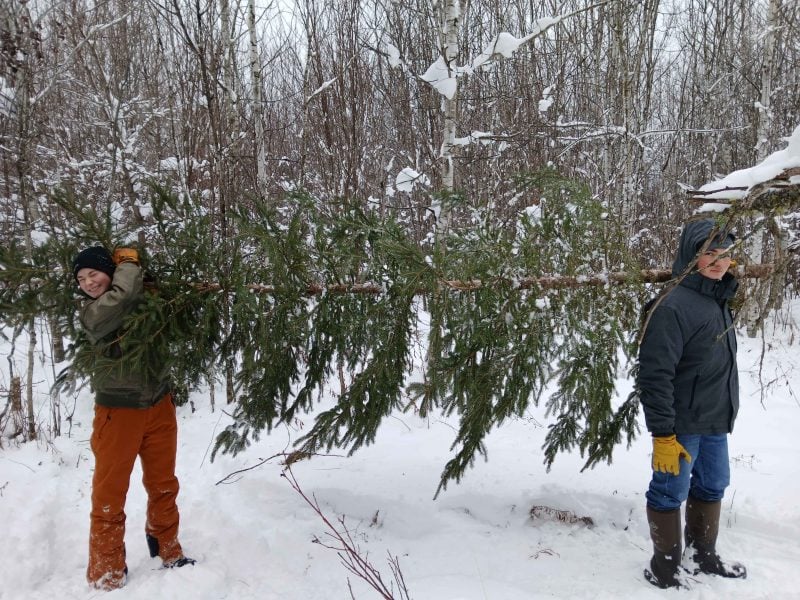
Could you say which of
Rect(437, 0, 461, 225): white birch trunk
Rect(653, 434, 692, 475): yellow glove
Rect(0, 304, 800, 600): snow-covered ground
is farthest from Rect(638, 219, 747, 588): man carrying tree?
Rect(437, 0, 461, 225): white birch trunk

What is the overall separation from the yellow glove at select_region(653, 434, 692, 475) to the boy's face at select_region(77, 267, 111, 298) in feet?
10.5

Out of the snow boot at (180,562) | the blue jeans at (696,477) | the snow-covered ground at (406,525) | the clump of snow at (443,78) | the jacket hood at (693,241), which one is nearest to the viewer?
the jacket hood at (693,241)

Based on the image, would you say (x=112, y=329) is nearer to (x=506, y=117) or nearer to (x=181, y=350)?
(x=181, y=350)

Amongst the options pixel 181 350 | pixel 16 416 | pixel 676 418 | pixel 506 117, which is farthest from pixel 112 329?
pixel 506 117

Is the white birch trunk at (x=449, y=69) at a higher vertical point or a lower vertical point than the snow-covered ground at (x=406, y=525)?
higher

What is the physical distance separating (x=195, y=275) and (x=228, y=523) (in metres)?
1.94

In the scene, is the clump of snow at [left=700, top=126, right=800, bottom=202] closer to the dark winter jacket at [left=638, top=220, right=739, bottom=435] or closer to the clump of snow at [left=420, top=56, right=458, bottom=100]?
the dark winter jacket at [left=638, top=220, right=739, bottom=435]

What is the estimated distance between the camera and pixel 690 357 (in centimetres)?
271

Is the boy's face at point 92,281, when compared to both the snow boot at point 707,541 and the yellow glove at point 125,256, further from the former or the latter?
the snow boot at point 707,541

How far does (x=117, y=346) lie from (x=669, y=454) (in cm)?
317

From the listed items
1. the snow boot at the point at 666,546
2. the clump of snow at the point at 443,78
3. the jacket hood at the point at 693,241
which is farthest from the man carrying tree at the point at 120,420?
the jacket hood at the point at 693,241

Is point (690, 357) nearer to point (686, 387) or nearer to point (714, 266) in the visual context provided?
point (686, 387)

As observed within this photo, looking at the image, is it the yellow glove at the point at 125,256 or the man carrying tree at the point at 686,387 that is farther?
the yellow glove at the point at 125,256

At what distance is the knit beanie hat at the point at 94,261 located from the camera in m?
2.62
